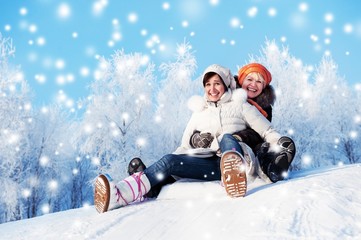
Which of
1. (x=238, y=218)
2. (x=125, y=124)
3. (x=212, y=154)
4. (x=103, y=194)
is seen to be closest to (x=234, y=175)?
(x=238, y=218)

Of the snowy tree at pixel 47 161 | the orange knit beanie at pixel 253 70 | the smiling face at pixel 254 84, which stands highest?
the orange knit beanie at pixel 253 70

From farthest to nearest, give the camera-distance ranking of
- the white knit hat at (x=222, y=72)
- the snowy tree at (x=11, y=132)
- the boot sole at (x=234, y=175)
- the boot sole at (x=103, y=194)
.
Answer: the snowy tree at (x=11, y=132) < the white knit hat at (x=222, y=72) < the boot sole at (x=103, y=194) < the boot sole at (x=234, y=175)

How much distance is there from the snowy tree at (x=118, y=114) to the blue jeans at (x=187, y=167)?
327 inches

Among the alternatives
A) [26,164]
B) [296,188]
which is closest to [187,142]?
[296,188]

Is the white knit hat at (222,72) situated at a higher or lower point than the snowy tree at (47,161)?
higher

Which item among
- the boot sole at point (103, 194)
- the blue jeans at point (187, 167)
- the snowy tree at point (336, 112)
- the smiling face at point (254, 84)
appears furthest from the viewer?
the snowy tree at point (336, 112)

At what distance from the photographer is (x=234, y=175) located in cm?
227

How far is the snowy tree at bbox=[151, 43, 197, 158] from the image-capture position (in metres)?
13.7

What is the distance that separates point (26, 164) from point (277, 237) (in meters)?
13.2

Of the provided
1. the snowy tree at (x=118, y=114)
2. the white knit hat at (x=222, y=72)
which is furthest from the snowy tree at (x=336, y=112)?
the white knit hat at (x=222, y=72)

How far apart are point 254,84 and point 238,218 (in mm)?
2425

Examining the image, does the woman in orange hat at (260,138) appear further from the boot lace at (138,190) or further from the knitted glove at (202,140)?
the boot lace at (138,190)

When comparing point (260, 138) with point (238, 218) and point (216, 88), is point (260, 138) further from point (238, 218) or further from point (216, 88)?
point (238, 218)

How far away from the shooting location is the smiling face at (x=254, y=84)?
152 inches
